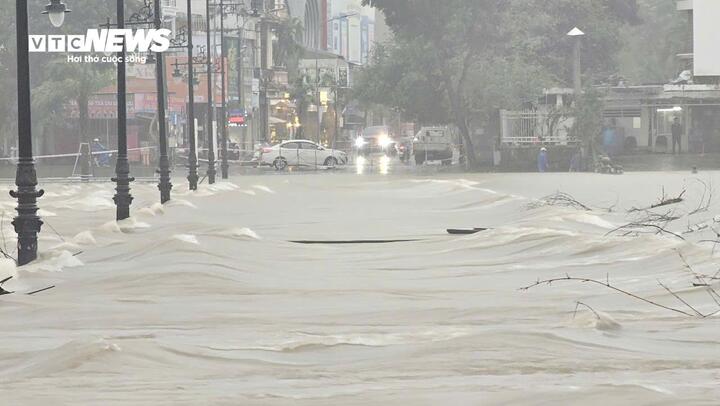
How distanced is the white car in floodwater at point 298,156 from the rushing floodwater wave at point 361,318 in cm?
4579

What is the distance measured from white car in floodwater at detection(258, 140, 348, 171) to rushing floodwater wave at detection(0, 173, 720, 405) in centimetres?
4579

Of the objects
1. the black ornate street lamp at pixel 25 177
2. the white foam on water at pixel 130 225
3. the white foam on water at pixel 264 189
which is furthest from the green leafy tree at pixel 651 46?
the black ornate street lamp at pixel 25 177

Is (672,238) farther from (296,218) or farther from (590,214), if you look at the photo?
(296,218)

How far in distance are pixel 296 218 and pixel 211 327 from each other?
49.5 feet

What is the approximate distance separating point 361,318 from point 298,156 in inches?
2314

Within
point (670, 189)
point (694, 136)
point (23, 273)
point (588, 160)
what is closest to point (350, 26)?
point (694, 136)

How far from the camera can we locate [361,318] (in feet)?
38.2

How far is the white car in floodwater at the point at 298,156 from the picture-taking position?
6912 centimetres

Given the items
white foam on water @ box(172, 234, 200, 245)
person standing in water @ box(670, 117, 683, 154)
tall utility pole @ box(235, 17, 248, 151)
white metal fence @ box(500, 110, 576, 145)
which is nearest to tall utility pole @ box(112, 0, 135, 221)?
white foam on water @ box(172, 234, 200, 245)

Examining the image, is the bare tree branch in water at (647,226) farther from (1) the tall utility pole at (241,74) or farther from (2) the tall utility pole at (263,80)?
(2) the tall utility pole at (263,80)

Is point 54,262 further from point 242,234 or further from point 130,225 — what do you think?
point 130,225

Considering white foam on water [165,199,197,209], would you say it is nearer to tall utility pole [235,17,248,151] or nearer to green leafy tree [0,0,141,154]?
green leafy tree [0,0,141,154]

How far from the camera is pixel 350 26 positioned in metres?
155

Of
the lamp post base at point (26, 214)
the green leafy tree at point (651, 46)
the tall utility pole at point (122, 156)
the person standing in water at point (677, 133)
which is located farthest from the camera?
the green leafy tree at point (651, 46)
